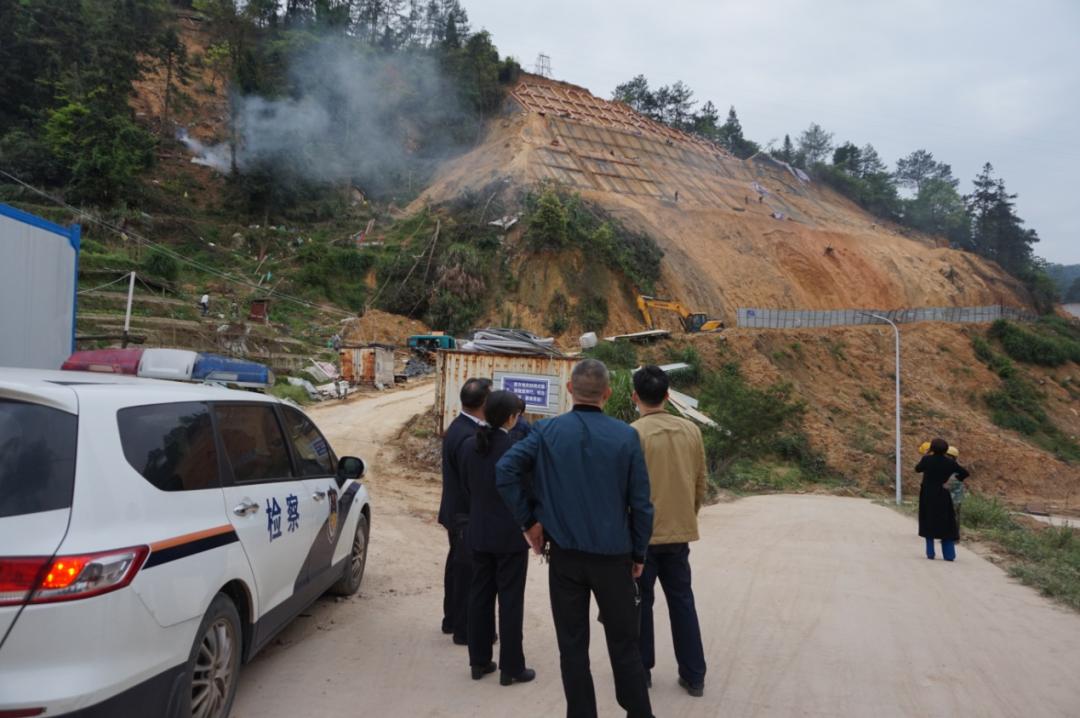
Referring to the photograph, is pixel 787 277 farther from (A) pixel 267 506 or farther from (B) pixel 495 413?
(A) pixel 267 506

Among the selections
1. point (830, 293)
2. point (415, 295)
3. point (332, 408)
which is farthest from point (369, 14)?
point (332, 408)

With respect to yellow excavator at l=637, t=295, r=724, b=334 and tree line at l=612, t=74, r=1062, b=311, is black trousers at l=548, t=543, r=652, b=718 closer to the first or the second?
yellow excavator at l=637, t=295, r=724, b=334

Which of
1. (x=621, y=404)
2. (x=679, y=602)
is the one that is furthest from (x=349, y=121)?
(x=679, y=602)

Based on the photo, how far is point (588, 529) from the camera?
10.5 ft

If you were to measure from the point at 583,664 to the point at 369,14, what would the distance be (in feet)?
245

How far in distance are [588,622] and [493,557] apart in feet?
3.62

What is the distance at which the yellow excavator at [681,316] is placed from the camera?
120 feet

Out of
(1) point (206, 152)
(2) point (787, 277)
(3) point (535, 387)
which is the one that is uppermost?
(1) point (206, 152)

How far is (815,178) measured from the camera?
2886 inches

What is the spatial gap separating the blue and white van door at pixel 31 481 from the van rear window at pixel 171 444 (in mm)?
238

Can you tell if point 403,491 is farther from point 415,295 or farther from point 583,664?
point 415,295

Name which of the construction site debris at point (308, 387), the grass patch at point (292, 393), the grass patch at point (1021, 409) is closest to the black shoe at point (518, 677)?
the grass patch at point (292, 393)

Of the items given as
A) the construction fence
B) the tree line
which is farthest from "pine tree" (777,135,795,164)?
the construction fence

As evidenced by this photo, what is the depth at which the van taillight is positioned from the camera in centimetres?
244
